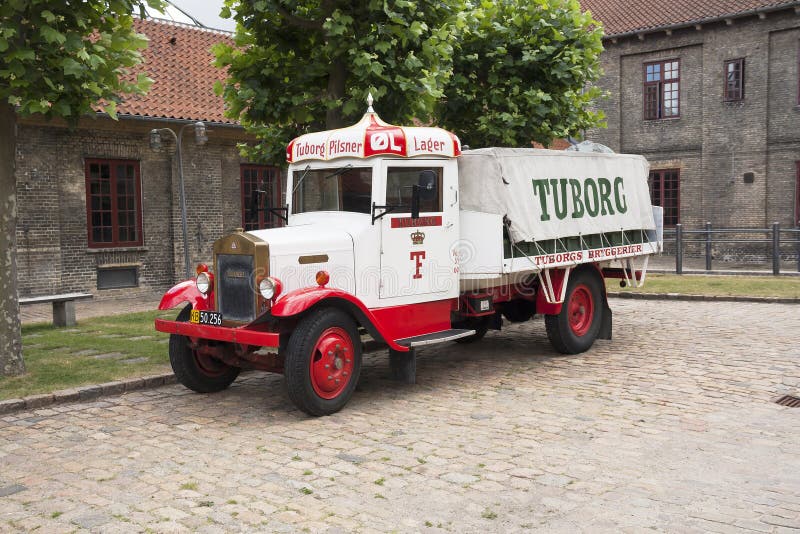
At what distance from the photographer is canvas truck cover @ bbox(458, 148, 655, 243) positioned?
8758 millimetres

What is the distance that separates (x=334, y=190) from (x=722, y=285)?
12205 millimetres

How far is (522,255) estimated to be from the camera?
29.5 ft

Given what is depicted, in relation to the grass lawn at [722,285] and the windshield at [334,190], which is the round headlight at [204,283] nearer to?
the windshield at [334,190]

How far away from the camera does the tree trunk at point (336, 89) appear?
10.3 metres

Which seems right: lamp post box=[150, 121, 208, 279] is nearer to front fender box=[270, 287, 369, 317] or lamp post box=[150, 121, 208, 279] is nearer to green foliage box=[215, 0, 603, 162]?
green foliage box=[215, 0, 603, 162]

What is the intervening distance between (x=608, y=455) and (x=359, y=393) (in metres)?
2.93

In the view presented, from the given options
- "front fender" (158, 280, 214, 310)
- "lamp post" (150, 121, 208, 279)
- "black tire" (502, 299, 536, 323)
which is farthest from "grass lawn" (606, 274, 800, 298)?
"front fender" (158, 280, 214, 310)

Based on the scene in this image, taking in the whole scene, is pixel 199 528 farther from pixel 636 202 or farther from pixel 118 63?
pixel 636 202

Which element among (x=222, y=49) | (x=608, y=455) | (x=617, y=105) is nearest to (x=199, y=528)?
(x=608, y=455)

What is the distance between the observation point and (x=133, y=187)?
18.2 m

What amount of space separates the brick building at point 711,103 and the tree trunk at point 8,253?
76.7 feet

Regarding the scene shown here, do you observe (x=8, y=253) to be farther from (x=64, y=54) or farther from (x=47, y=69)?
(x=64, y=54)

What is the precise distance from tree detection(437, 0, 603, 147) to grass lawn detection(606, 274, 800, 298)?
5.05 metres

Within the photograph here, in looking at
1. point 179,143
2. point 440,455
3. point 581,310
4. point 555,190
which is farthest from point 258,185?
point 440,455
